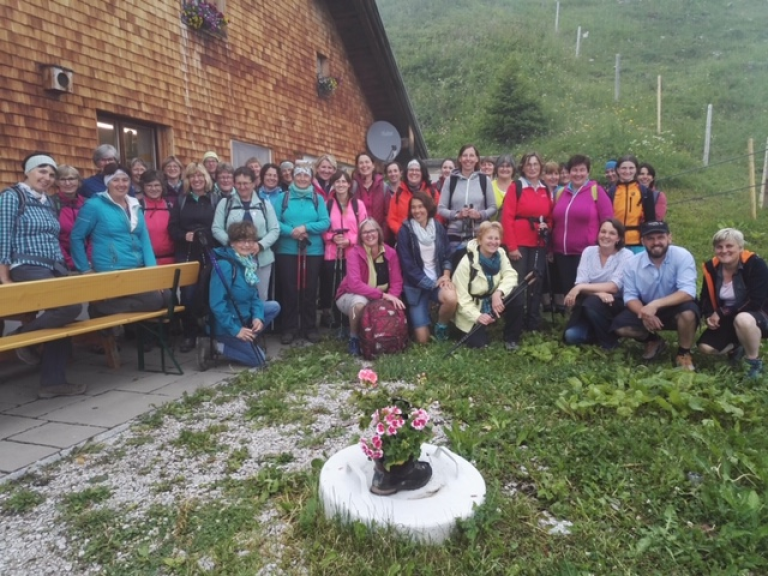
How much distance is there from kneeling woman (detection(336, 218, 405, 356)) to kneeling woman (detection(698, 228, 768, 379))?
2904mm

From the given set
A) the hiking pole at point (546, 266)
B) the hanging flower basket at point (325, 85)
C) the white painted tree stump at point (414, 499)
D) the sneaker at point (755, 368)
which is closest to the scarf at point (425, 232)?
the hiking pole at point (546, 266)

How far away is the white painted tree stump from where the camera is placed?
2.77 metres

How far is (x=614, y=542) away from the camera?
280cm

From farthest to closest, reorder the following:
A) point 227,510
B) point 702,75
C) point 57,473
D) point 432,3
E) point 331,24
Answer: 1. point 432,3
2. point 702,75
3. point 331,24
4. point 57,473
5. point 227,510

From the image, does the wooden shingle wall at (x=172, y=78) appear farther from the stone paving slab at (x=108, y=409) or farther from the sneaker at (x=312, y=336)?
the sneaker at (x=312, y=336)

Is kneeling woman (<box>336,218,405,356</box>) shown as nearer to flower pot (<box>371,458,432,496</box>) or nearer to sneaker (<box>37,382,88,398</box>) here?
sneaker (<box>37,382,88,398</box>)

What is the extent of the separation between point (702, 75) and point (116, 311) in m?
30.5

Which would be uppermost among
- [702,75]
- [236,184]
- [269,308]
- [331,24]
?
[702,75]

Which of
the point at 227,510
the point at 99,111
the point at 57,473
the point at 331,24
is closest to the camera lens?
the point at 227,510

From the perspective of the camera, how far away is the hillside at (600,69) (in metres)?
20.7

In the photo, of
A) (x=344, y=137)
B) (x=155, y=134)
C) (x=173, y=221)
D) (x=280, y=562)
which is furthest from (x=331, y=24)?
(x=280, y=562)

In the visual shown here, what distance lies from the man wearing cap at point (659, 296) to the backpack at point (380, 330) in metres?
2.14

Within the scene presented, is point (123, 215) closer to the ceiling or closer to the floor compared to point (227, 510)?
closer to the ceiling

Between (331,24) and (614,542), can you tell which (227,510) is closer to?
(614,542)
